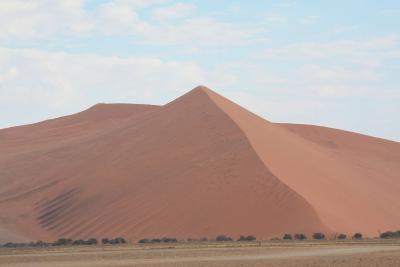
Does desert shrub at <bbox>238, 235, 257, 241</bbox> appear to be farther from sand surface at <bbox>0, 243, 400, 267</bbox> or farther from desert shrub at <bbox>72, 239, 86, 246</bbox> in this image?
desert shrub at <bbox>72, 239, 86, 246</bbox>

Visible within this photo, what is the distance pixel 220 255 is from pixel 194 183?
19748 millimetres

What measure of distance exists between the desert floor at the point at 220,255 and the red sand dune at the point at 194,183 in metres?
7.23

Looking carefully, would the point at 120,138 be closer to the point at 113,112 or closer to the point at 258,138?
the point at 258,138

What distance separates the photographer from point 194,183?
5303 centimetres

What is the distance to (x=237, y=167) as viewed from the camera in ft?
176

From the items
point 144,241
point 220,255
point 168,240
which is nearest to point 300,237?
point 168,240

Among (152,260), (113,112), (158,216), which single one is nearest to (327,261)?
(152,260)

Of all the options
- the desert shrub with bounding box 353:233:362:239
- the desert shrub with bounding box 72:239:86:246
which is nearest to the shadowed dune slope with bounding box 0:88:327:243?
the desert shrub with bounding box 353:233:362:239

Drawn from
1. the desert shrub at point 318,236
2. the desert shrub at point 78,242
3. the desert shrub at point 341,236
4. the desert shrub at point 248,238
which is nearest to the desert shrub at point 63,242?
the desert shrub at point 78,242

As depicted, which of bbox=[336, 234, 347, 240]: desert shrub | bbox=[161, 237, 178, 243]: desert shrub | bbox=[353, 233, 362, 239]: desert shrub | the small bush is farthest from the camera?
bbox=[353, 233, 362, 239]: desert shrub

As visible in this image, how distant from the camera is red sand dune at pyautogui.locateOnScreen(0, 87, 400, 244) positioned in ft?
160

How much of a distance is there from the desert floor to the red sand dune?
7.23m

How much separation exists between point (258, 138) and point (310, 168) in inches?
167

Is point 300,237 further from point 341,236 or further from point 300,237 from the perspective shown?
point 341,236
